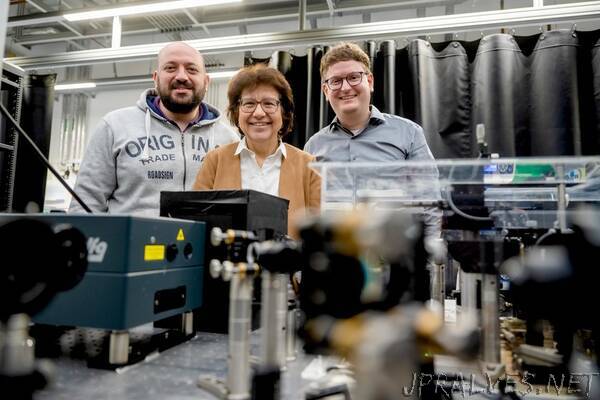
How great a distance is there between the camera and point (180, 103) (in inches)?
75.1

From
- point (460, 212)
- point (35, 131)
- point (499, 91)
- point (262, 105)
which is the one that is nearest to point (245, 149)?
point (262, 105)

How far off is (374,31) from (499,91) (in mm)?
844

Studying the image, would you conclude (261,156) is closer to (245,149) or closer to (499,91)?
(245,149)

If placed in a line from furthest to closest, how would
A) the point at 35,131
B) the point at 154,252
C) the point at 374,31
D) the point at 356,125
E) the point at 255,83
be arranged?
the point at 35,131 → the point at 374,31 → the point at 356,125 → the point at 255,83 → the point at 154,252

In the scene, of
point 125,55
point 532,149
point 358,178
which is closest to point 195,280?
point 358,178

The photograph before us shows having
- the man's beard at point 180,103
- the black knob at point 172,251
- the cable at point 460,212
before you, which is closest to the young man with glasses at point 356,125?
the man's beard at point 180,103

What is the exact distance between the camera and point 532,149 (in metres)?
2.51

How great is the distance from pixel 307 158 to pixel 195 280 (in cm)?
79

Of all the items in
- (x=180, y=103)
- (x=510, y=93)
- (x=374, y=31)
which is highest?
(x=374, y=31)

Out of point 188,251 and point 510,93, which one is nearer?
point 188,251

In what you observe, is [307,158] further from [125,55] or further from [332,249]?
[125,55]

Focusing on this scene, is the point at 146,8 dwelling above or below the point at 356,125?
above

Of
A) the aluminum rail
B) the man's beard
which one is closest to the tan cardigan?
the man's beard

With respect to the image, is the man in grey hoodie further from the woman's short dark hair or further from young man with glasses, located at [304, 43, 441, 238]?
young man with glasses, located at [304, 43, 441, 238]
